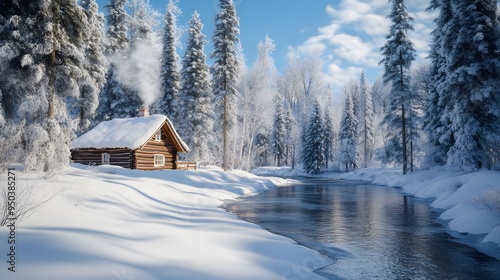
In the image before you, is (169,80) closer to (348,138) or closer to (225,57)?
(225,57)

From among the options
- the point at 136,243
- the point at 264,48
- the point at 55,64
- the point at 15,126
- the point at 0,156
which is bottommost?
the point at 136,243

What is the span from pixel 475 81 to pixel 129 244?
22.1 metres

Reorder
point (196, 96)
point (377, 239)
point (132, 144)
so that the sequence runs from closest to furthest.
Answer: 1. point (377, 239)
2. point (132, 144)
3. point (196, 96)

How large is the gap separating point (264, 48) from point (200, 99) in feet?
34.3

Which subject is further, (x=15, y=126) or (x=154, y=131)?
(x=154, y=131)

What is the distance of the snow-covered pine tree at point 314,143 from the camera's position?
5372cm

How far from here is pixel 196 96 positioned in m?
35.2

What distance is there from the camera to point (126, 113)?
37844 mm

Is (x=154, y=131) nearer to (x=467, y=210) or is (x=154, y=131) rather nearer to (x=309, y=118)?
(x=467, y=210)

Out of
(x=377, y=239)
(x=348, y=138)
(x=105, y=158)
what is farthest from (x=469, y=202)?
(x=348, y=138)

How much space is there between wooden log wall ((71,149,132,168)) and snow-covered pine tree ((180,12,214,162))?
358 inches

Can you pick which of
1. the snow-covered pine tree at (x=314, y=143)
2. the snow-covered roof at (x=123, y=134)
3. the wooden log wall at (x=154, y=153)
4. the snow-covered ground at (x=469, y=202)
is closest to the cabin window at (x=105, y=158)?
the snow-covered roof at (x=123, y=134)

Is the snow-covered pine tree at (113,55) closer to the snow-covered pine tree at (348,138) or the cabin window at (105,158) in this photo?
the cabin window at (105,158)

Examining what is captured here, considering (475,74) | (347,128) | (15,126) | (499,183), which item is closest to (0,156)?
(15,126)
